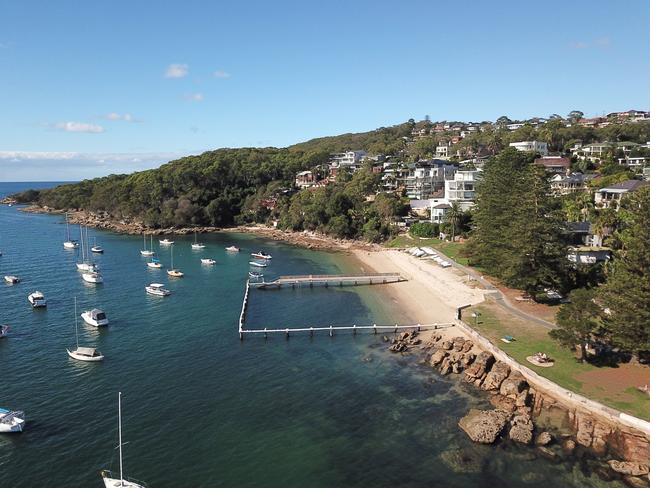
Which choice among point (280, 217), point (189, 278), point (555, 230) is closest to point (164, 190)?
point (280, 217)

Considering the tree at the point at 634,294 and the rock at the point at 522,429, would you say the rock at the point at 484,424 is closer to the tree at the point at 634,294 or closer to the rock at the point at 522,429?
the rock at the point at 522,429

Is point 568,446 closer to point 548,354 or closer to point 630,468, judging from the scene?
point 630,468

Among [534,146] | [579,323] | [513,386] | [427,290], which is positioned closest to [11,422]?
[513,386]

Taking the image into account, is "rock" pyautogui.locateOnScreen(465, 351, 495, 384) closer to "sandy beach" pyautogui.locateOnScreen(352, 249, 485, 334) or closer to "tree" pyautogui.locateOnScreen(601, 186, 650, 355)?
"tree" pyautogui.locateOnScreen(601, 186, 650, 355)

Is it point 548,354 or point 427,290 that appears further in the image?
point 427,290

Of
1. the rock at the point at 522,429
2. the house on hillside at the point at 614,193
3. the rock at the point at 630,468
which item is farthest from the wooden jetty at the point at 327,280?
the rock at the point at 630,468

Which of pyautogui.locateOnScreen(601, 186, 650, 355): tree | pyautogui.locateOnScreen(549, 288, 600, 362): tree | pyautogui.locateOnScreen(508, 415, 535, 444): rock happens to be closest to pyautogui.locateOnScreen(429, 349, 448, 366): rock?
pyautogui.locateOnScreen(549, 288, 600, 362): tree
